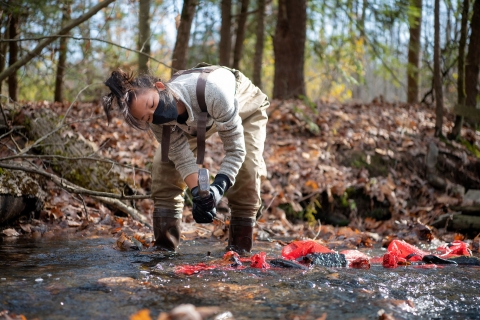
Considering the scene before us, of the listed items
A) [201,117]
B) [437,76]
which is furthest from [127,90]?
[437,76]

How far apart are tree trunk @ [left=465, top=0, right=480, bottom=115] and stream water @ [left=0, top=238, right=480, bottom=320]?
7.01 m

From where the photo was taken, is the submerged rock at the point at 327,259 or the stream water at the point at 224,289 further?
the submerged rock at the point at 327,259

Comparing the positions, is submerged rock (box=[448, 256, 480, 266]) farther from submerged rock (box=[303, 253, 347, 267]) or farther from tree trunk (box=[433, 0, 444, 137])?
tree trunk (box=[433, 0, 444, 137])

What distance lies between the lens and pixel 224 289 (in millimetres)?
2818

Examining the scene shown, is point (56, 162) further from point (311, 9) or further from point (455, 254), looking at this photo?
point (311, 9)

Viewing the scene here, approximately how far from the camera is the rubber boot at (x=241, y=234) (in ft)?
13.8

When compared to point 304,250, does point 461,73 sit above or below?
above

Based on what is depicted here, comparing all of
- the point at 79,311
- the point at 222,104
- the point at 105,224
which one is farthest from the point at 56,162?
the point at 79,311

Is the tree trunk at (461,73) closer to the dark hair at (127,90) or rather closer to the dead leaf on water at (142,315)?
the dark hair at (127,90)

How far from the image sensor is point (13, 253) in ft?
12.8

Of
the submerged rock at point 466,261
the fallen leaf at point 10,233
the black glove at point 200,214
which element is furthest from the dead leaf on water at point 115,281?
the submerged rock at point 466,261

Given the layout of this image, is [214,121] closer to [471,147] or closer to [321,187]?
[321,187]

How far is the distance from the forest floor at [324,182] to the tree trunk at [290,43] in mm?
1016

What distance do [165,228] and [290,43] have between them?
7376 mm
